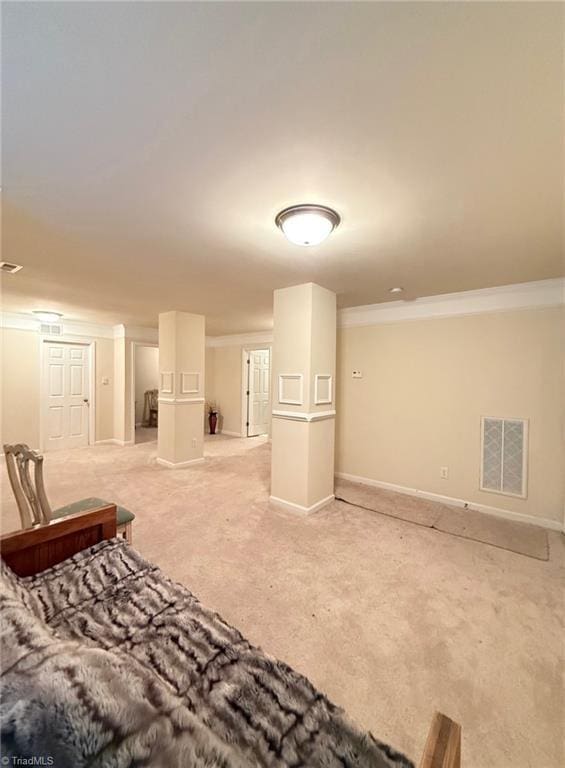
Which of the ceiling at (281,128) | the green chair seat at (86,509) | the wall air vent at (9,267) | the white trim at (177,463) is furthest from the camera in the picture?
the white trim at (177,463)

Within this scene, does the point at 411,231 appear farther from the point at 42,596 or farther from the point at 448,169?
the point at 42,596

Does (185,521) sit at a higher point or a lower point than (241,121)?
lower

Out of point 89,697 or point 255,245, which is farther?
point 255,245

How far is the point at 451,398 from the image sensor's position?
347cm

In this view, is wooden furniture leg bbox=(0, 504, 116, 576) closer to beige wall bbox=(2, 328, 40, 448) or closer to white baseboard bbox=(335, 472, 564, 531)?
white baseboard bbox=(335, 472, 564, 531)

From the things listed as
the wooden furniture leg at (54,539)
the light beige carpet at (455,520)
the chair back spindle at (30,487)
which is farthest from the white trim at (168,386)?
the wooden furniture leg at (54,539)

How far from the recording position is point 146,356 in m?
8.34

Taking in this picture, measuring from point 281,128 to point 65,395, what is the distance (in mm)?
6055

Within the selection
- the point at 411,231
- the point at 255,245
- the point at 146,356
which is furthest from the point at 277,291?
the point at 146,356

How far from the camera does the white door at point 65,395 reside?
5.45m

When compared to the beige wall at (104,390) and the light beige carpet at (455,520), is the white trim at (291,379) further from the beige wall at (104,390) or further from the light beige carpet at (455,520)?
the beige wall at (104,390)

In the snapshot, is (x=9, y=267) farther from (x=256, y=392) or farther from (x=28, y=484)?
(x=256, y=392)

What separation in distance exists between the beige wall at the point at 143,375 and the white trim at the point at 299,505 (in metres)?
6.00

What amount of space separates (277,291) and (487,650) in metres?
3.06
